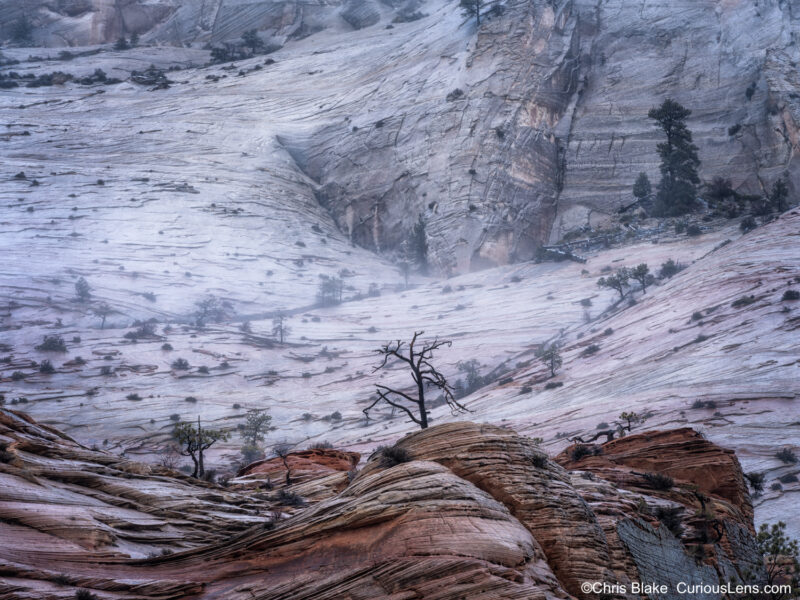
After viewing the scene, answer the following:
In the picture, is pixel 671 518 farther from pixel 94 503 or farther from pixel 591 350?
pixel 591 350

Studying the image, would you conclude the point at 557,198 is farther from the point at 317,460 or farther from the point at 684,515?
the point at 684,515

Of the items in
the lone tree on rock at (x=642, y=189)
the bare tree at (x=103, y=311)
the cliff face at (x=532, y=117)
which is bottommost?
the bare tree at (x=103, y=311)

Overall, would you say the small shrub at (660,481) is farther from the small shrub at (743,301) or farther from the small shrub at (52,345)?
the small shrub at (52,345)

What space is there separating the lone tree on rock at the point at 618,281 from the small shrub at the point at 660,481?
2703 cm

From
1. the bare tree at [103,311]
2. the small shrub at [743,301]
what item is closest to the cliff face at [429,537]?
the small shrub at [743,301]

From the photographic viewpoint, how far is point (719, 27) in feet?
206

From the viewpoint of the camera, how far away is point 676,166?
5281cm

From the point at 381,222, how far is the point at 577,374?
120 feet

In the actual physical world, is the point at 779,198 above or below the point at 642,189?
below

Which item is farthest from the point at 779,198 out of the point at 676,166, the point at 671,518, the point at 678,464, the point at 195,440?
the point at 195,440

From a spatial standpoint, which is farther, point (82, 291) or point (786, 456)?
point (82, 291)

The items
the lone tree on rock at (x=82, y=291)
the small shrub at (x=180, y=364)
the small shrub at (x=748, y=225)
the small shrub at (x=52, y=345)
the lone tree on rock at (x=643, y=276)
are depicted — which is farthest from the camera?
the lone tree on rock at (x=82, y=291)

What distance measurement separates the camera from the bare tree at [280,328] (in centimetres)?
4291

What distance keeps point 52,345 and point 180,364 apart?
704 centimetres
